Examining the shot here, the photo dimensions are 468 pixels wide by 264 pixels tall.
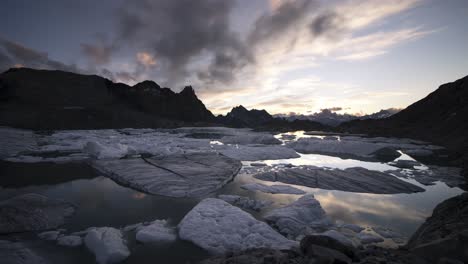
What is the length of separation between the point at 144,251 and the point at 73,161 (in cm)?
888

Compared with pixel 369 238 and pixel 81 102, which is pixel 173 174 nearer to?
pixel 369 238

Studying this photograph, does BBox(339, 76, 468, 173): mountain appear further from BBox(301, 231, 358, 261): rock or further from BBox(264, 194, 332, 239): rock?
BBox(301, 231, 358, 261): rock

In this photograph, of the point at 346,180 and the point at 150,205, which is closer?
the point at 150,205

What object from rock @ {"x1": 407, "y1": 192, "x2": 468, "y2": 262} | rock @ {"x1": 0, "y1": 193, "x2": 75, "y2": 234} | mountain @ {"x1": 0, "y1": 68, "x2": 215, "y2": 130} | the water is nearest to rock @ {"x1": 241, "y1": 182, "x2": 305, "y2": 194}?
the water

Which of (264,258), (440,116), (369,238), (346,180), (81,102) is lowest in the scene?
(369,238)

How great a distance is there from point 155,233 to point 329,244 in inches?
101

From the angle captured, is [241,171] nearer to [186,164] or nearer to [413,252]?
[186,164]

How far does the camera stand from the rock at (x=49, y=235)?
3.53 metres

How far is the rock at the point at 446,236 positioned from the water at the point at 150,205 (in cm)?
50

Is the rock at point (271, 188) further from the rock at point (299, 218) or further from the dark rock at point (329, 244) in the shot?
the dark rock at point (329, 244)

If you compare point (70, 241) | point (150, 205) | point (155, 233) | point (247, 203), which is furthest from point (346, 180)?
point (70, 241)

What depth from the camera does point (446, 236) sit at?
2.81 m

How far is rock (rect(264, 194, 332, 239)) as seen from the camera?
12.8 feet

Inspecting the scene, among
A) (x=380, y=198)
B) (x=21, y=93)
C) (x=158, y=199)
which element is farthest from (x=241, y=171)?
(x=21, y=93)
